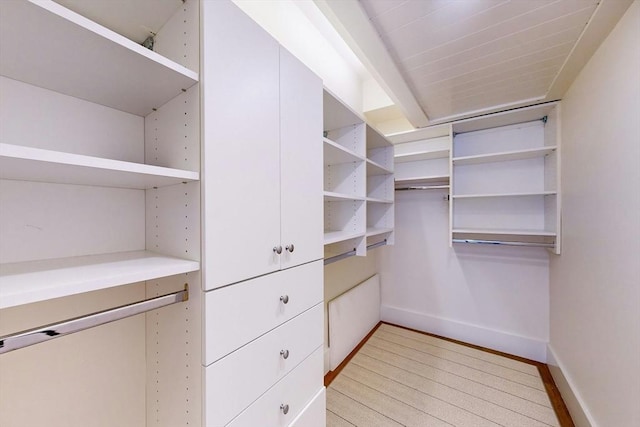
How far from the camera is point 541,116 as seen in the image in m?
2.17

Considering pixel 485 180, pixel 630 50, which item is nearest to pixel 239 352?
pixel 630 50

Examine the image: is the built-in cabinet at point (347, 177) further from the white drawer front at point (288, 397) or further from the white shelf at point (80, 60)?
the white shelf at point (80, 60)

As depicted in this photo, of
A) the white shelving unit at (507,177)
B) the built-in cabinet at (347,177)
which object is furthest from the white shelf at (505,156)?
the built-in cabinet at (347,177)

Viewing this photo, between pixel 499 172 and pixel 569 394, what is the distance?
5.99ft

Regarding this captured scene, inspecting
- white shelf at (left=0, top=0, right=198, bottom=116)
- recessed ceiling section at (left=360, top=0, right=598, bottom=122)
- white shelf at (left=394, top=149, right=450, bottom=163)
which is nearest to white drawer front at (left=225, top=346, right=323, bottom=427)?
white shelf at (left=0, top=0, right=198, bottom=116)

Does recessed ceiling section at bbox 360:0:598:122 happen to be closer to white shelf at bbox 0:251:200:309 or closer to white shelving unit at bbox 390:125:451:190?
white shelving unit at bbox 390:125:451:190

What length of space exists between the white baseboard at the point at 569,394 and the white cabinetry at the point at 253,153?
6.24 feet

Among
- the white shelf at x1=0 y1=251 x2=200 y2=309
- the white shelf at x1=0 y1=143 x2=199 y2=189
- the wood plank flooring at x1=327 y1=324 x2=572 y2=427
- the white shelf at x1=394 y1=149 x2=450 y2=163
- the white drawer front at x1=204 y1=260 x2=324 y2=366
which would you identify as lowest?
the wood plank flooring at x1=327 y1=324 x2=572 y2=427

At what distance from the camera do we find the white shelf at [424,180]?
97.2 inches

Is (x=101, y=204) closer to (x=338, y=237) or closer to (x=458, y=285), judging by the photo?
(x=338, y=237)

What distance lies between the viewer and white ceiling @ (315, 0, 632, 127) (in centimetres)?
112

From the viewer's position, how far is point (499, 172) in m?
2.43

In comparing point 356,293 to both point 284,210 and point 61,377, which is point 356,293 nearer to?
point 284,210

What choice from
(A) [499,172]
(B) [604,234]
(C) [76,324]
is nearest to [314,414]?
(C) [76,324]
